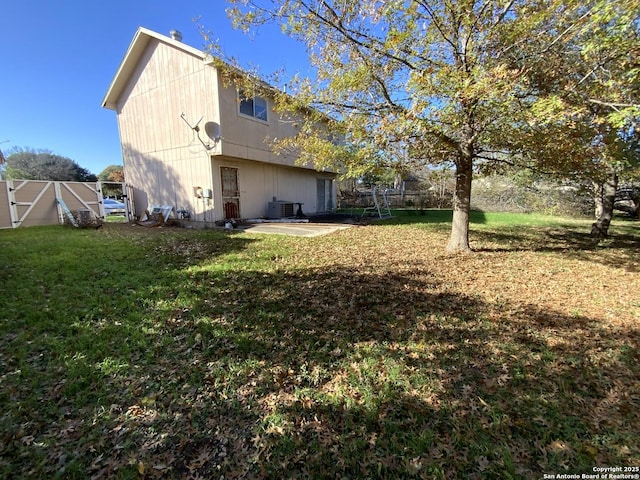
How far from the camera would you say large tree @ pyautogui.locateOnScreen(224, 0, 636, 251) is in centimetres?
430

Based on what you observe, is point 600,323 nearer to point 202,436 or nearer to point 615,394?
point 615,394

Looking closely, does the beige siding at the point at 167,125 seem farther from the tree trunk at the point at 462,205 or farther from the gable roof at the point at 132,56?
the tree trunk at the point at 462,205

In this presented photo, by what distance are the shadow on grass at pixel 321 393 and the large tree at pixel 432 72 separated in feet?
10.1

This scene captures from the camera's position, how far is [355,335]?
10.4ft

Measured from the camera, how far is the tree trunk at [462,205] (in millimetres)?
6211

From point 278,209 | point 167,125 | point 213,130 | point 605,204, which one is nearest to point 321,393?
point 213,130

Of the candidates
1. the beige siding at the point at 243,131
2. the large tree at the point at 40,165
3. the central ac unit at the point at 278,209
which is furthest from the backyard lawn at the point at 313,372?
the large tree at the point at 40,165

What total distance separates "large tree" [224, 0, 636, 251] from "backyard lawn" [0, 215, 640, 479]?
2.53 meters

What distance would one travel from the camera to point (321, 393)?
7.56 feet

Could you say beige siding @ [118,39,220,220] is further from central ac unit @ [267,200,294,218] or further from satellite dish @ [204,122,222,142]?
central ac unit @ [267,200,294,218]

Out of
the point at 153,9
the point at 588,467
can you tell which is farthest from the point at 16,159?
the point at 588,467

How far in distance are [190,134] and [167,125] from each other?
1443 millimetres

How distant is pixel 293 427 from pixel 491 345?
223cm

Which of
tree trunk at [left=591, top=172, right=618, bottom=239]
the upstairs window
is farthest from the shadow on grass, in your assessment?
the upstairs window
